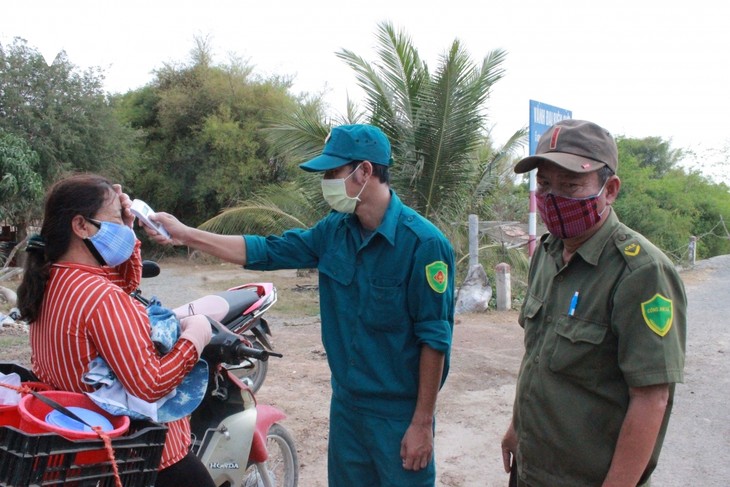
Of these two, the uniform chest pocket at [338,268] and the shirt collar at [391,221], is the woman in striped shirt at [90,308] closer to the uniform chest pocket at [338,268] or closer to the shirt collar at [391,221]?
the uniform chest pocket at [338,268]

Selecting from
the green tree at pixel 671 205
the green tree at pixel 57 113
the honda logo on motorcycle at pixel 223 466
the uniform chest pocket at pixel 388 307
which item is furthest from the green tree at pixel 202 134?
the uniform chest pocket at pixel 388 307

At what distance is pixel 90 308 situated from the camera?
1934 millimetres

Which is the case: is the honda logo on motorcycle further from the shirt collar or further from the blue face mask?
the shirt collar

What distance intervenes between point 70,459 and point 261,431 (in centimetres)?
162

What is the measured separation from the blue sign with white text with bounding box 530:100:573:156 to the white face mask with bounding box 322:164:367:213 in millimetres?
5919

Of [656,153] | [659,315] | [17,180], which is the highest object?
[656,153]

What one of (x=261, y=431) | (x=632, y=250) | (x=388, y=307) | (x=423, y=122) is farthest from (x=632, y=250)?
(x=423, y=122)

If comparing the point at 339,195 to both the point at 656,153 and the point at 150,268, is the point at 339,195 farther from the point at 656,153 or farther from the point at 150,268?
Answer: the point at 656,153

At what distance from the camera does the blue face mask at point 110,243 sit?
2102 millimetres

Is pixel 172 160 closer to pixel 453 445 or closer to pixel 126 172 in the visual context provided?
pixel 126 172

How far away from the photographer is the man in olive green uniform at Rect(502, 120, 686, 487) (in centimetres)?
167

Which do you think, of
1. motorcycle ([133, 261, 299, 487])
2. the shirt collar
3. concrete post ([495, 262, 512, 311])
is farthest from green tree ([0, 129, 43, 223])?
the shirt collar

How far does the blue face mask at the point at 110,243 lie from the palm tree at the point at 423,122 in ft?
26.3

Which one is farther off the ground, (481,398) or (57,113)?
(57,113)
